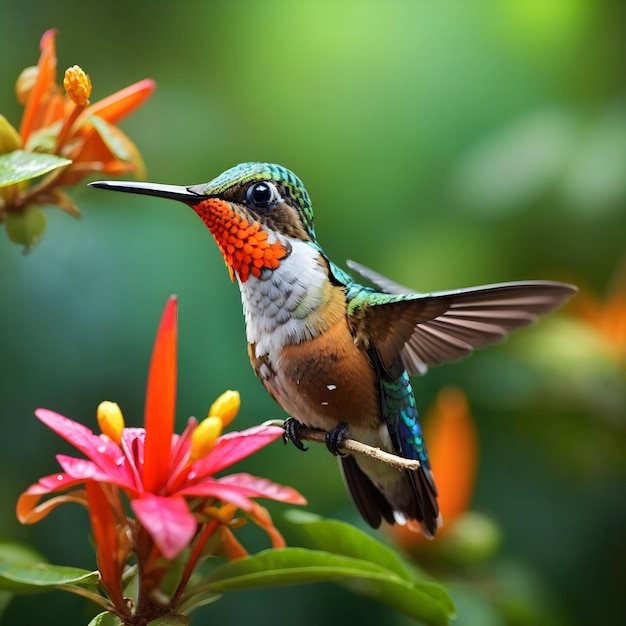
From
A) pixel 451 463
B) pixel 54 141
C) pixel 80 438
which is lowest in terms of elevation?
pixel 451 463

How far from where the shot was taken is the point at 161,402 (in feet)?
1.86

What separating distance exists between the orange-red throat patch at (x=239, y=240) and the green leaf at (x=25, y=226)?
0.24 metres

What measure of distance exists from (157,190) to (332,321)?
8.5 inches

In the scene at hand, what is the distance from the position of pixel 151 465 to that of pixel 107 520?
77 millimetres

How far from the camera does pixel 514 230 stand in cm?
211

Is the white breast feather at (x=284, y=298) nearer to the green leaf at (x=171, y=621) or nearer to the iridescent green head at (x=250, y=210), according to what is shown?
the iridescent green head at (x=250, y=210)

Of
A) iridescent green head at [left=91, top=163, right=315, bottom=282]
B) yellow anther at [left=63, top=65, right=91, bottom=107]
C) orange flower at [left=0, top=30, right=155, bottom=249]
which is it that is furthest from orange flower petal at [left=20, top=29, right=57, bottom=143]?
iridescent green head at [left=91, top=163, right=315, bottom=282]

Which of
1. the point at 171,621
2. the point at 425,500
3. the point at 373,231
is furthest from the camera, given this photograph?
the point at 373,231

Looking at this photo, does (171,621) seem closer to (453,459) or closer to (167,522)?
(167,522)

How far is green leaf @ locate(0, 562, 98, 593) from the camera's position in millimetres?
631

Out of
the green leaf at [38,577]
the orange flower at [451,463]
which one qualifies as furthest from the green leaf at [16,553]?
the orange flower at [451,463]

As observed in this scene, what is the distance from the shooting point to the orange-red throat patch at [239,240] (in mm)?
625

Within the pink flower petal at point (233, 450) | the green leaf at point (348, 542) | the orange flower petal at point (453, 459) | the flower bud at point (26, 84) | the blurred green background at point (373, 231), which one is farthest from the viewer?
the blurred green background at point (373, 231)

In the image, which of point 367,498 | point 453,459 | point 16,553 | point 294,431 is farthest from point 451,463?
point 16,553
